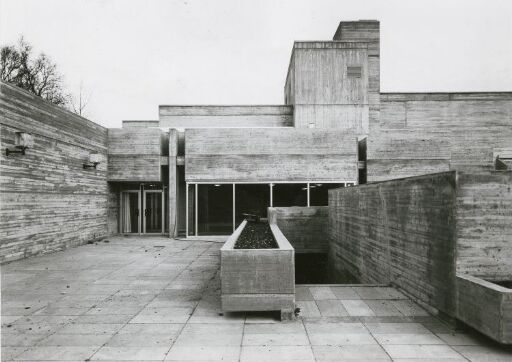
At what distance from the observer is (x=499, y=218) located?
205 inches

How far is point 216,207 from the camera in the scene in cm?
1742

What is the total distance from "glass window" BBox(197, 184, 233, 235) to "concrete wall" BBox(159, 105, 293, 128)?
373 inches

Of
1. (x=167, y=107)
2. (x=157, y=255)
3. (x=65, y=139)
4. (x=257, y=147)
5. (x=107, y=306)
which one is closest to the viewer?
(x=107, y=306)

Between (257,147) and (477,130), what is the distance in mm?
15710

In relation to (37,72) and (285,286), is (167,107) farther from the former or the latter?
(285,286)

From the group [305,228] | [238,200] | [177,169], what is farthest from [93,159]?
[305,228]

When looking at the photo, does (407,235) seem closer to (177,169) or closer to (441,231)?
(441,231)

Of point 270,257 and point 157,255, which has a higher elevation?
point 270,257

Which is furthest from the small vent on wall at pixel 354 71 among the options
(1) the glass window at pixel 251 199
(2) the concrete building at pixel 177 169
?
(1) the glass window at pixel 251 199

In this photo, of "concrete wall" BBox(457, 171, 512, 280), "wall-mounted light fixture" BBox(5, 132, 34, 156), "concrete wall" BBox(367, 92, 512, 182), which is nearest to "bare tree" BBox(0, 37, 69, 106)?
"wall-mounted light fixture" BBox(5, 132, 34, 156)

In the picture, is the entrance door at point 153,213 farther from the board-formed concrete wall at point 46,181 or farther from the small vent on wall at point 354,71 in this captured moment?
the small vent on wall at point 354,71

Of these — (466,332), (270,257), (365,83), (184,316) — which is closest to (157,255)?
(184,316)

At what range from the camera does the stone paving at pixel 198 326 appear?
452cm

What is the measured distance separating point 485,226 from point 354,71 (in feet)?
68.1
